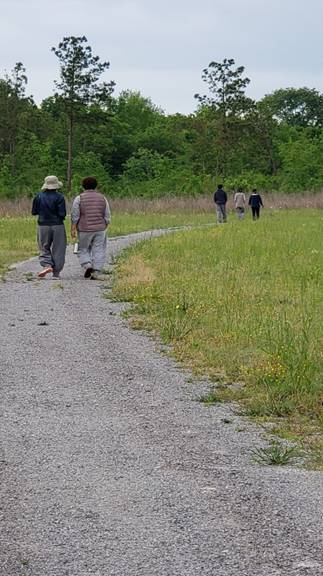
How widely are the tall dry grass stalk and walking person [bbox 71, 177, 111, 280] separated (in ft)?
99.9

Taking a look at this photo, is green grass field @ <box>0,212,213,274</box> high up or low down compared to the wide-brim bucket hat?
down

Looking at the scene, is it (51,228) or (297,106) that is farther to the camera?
(297,106)

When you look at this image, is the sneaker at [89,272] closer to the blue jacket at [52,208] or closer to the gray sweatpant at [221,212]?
the blue jacket at [52,208]

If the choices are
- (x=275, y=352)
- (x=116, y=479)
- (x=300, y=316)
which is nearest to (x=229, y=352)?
(x=275, y=352)

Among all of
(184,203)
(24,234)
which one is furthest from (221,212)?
(24,234)

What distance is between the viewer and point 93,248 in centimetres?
1766

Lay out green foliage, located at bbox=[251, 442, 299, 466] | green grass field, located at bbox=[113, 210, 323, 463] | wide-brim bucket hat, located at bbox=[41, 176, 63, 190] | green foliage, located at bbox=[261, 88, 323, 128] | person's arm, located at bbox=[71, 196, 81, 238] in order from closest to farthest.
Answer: green foliage, located at bbox=[251, 442, 299, 466] < green grass field, located at bbox=[113, 210, 323, 463] < wide-brim bucket hat, located at bbox=[41, 176, 63, 190] < person's arm, located at bbox=[71, 196, 81, 238] < green foliage, located at bbox=[261, 88, 323, 128]

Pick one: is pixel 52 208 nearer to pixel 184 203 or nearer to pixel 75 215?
pixel 75 215

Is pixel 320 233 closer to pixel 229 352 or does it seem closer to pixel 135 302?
pixel 135 302

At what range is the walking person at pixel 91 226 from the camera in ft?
57.6

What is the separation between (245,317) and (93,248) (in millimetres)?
6411

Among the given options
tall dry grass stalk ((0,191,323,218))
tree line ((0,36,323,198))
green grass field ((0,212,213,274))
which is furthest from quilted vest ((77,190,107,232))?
tree line ((0,36,323,198))

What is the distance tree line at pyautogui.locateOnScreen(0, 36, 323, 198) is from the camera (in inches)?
2544

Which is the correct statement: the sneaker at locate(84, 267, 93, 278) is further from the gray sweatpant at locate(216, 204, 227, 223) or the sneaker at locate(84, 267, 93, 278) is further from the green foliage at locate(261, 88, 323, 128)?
the green foliage at locate(261, 88, 323, 128)
